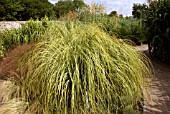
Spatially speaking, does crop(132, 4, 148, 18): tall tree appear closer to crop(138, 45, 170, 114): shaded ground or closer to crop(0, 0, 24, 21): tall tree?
crop(138, 45, 170, 114): shaded ground

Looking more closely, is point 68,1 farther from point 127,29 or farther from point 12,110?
point 12,110

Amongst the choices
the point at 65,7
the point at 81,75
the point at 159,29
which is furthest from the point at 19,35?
the point at 65,7

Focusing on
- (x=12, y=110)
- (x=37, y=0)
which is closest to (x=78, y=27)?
(x=12, y=110)

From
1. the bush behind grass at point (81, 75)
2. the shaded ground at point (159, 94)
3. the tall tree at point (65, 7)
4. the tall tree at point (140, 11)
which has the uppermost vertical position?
the tall tree at point (65, 7)

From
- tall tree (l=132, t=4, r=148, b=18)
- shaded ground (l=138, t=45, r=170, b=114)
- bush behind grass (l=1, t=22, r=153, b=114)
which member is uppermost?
tall tree (l=132, t=4, r=148, b=18)

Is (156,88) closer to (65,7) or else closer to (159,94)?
(159,94)

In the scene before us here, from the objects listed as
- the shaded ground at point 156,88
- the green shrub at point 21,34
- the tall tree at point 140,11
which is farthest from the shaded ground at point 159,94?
the green shrub at point 21,34

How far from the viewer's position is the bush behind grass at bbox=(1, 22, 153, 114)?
3.41 meters

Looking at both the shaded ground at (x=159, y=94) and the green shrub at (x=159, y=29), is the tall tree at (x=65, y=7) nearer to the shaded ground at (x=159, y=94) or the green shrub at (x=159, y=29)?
the green shrub at (x=159, y=29)

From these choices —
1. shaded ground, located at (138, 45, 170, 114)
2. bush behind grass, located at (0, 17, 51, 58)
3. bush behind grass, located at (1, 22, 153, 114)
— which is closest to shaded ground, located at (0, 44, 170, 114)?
shaded ground, located at (138, 45, 170, 114)

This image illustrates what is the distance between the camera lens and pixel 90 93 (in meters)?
3.39

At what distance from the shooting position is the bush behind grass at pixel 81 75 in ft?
11.2

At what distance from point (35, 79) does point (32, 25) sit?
431cm

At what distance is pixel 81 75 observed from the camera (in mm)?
3514
